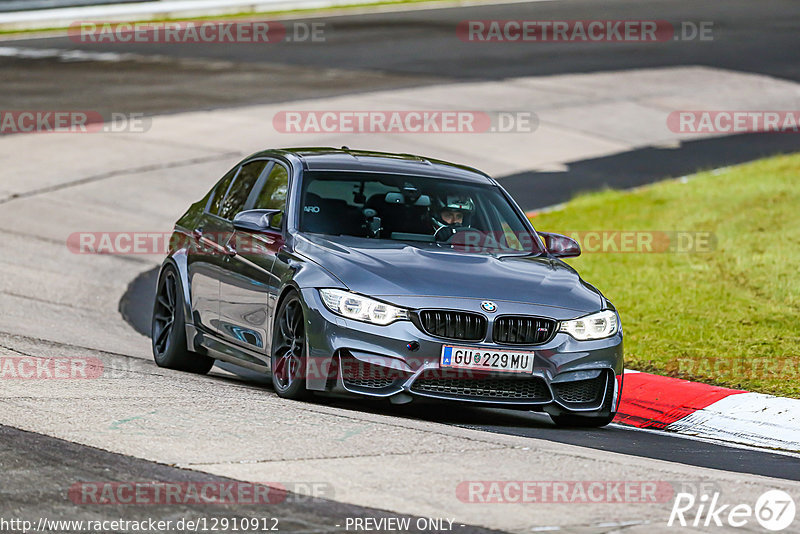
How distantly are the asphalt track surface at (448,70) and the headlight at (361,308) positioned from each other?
0.73 meters

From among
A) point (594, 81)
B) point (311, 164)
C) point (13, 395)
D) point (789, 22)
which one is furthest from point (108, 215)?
point (789, 22)

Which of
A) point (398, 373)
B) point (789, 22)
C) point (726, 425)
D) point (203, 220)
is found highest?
point (789, 22)

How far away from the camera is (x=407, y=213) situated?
30.8ft

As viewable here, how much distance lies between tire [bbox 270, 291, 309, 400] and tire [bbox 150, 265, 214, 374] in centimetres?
168

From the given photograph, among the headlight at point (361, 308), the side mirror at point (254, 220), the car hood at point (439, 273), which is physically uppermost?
the side mirror at point (254, 220)

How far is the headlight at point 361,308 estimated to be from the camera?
8.09 m

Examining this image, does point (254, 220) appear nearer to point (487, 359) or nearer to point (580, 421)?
point (487, 359)

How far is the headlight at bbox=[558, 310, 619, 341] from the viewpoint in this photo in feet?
27.5

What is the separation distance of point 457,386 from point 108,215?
423 inches

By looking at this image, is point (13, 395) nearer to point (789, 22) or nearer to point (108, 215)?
point (108, 215)

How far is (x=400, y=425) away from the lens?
7.80 meters
